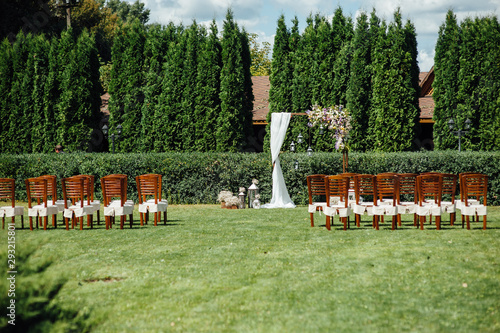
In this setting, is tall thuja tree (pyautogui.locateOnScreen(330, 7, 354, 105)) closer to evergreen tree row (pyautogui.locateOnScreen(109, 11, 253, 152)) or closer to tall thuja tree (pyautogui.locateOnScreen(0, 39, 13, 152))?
evergreen tree row (pyautogui.locateOnScreen(109, 11, 253, 152))

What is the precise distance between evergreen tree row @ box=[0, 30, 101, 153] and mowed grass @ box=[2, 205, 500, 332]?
426 inches

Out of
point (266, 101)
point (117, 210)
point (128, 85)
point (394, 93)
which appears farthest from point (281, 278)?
point (266, 101)

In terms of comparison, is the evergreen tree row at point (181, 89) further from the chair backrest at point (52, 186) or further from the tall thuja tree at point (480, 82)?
the tall thuja tree at point (480, 82)

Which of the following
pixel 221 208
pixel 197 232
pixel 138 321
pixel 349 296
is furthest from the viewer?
pixel 221 208

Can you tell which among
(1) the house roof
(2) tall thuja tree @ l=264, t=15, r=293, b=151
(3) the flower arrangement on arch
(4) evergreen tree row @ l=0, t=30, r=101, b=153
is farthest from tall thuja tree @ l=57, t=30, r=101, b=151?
(3) the flower arrangement on arch

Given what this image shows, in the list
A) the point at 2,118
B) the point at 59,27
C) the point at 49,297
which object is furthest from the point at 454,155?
the point at 59,27

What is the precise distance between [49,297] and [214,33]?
17.3 meters

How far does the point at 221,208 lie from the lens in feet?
52.1

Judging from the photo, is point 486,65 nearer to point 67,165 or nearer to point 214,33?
point 214,33

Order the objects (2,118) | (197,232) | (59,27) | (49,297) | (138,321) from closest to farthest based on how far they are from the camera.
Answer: (49,297)
(138,321)
(197,232)
(2,118)
(59,27)

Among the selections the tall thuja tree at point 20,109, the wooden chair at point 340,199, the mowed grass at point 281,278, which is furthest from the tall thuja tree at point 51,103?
the wooden chair at point 340,199

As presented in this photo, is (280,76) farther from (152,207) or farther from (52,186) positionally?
(52,186)

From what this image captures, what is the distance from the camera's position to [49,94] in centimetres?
2111

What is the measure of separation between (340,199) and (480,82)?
9.36 meters
